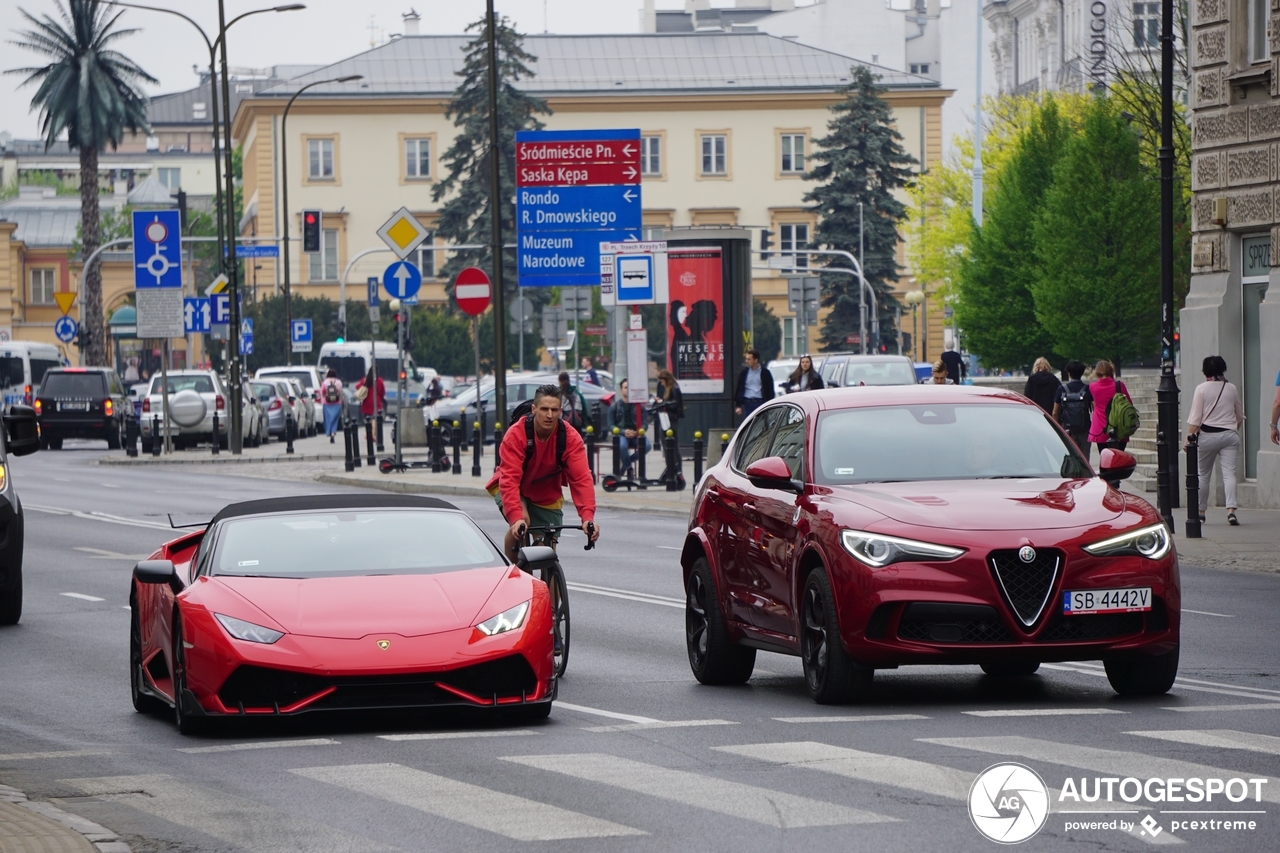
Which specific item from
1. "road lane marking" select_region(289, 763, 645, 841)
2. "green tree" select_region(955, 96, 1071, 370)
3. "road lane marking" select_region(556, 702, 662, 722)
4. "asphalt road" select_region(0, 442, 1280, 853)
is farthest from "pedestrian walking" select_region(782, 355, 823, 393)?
"green tree" select_region(955, 96, 1071, 370)

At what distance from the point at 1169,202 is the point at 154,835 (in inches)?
749

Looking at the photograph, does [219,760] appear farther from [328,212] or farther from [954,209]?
[328,212]

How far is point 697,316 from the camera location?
36375 mm

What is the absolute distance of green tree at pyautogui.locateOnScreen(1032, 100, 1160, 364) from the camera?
53.5 m

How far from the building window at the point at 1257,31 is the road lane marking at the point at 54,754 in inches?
793

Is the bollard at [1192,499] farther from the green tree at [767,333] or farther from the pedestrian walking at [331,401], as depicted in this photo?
the green tree at [767,333]

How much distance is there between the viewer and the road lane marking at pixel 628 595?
57.6 ft

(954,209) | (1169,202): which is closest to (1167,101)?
(1169,202)

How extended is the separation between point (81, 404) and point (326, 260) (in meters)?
61.2

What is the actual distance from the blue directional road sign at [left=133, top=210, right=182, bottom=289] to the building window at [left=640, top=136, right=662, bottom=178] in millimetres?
73332

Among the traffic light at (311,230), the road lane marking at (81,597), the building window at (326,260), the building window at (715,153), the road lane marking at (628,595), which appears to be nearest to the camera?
the road lane marking at (628,595)

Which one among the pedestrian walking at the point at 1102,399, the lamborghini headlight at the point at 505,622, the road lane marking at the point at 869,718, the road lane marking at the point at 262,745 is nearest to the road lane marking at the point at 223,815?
the road lane marking at the point at 262,745

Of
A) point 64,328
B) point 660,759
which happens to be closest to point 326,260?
point 64,328

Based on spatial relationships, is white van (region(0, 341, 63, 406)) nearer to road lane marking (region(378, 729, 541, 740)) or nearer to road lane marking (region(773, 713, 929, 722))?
road lane marking (region(378, 729, 541, 740))
